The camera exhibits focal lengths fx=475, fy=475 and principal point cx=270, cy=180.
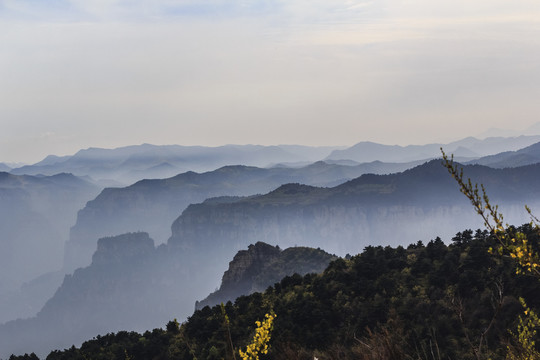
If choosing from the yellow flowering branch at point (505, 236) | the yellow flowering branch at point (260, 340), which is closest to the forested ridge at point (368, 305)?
the yellow flowering branch at point (505, 236)

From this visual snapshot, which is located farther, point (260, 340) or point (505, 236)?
point (260, 340)

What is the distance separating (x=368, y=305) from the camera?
43000mm

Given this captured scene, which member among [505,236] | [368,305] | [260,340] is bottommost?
[368,305]

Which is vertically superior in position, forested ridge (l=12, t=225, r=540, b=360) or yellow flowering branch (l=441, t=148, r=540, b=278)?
yellow flowering branch (l=441, t=148, r=540, b=278)

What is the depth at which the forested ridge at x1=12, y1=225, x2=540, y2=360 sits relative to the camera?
34938mm

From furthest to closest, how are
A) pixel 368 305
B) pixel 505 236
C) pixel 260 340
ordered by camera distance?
pixel 368 305, pixel 260 340, pixel 505 236

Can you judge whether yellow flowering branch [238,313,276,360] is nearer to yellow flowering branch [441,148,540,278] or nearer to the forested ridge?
yellow flowering branch [441,148,540,278]

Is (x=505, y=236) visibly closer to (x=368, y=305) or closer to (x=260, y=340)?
(x=260, y=340)

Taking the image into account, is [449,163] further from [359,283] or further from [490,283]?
[359,283]

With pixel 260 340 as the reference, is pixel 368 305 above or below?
below

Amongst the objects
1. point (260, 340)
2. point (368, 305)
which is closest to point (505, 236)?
point (260, 340)

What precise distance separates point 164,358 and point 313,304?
49.8 ft

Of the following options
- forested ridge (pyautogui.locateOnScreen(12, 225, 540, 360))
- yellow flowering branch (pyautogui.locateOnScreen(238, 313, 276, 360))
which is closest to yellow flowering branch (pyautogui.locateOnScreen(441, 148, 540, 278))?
yellow flowering branch (pyautogui.locateOnScreen(238, 313, 276, 360))

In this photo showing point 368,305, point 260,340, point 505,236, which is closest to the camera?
point 505,236
